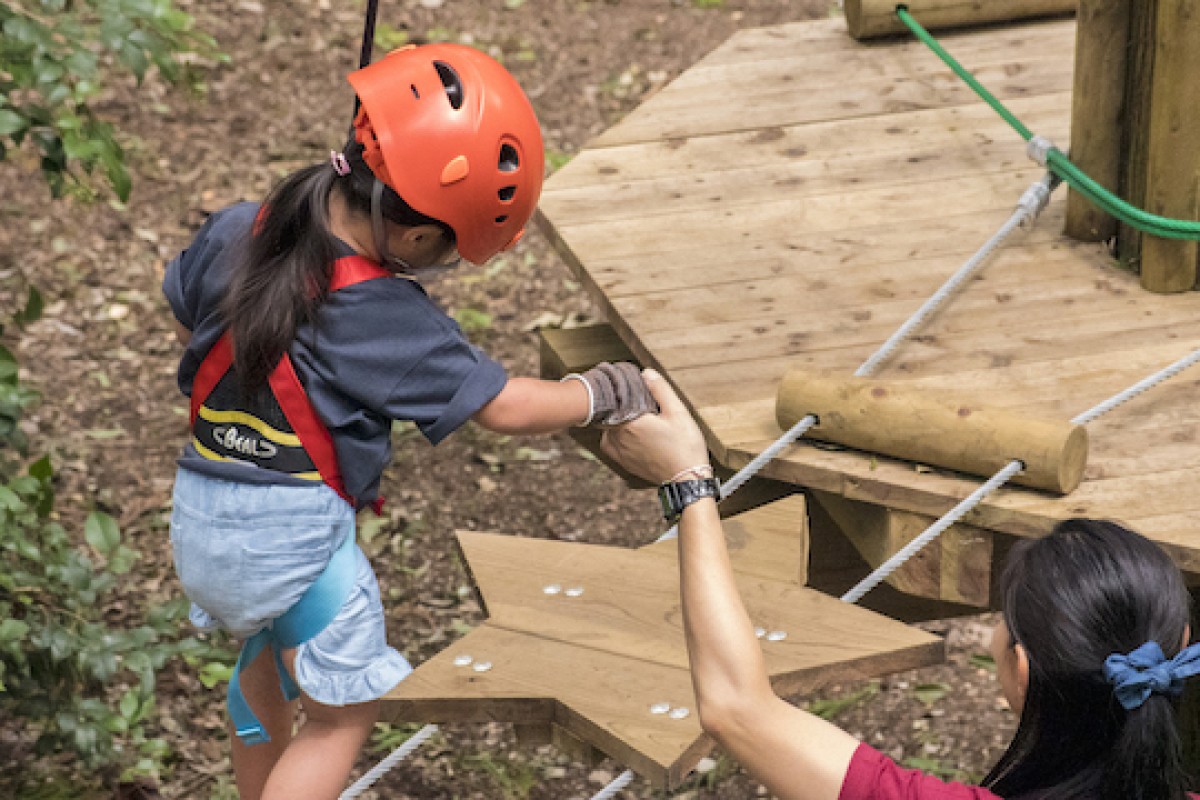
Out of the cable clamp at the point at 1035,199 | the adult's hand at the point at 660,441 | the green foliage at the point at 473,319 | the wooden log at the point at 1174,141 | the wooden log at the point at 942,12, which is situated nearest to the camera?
the adult's hand at the point at 660,441

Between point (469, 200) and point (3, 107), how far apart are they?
1502 mm

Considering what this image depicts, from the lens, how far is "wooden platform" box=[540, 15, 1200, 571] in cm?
339

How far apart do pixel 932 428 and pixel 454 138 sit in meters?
1.15

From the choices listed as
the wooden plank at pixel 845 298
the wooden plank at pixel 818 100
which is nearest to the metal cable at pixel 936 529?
the wooden plank at pixel 845 298

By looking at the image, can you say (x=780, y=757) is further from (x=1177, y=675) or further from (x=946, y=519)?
(x=946, y=519)

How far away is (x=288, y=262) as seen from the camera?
2.72 meters

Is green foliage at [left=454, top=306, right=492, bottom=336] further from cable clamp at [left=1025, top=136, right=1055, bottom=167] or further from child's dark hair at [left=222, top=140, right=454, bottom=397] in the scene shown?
child's dark hair at [left=222, top=140, right=454, bottom=397]

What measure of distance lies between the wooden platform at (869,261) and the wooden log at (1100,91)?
0.21 metres

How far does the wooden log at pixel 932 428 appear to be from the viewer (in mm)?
3148

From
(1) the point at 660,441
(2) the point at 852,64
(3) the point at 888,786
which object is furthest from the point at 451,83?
(2) the point at 852,64

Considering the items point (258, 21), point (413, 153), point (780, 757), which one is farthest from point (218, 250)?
point (258, 21)

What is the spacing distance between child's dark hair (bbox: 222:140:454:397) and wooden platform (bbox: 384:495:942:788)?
650mm

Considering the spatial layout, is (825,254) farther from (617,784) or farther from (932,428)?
(617,784)

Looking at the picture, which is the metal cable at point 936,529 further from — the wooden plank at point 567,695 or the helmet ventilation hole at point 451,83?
the helmet ventilation hole at point 451,83
